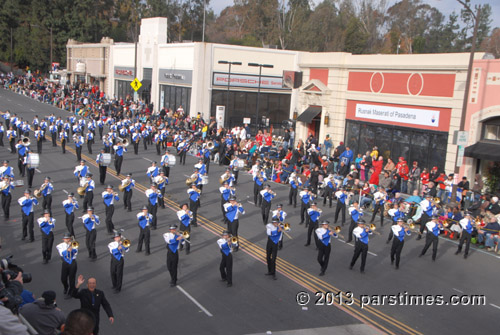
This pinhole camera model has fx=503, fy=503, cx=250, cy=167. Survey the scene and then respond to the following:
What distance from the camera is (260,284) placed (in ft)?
42.9

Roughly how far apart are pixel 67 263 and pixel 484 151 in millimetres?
18427

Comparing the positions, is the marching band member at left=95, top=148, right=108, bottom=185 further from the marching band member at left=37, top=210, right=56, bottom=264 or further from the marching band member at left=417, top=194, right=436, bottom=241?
the marching band member at left=417, top=194, right=436, bottom=241

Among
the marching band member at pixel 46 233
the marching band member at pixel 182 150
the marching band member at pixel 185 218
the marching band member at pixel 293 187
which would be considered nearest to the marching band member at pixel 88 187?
the marching band member at pixel 46 233

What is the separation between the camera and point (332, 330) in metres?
10.7

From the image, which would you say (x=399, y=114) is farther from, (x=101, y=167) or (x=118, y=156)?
(x=101, y=167)

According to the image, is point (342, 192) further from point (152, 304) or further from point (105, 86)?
point (105, 86)

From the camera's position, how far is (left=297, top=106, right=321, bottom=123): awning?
3198cm

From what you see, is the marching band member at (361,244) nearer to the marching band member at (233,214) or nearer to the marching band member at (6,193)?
the marching band member at (233,214)

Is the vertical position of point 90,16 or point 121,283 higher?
point 90,16

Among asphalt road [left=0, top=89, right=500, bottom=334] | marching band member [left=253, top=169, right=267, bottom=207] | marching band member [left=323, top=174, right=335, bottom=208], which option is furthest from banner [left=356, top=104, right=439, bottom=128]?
marching band member [left=253, top=169, right=267, bottom=207]

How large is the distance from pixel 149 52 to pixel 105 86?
46.9 feet

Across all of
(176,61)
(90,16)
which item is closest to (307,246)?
(176,61)

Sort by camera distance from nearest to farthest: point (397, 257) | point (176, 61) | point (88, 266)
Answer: point (88, 266) → point (397, 257) → point (176, 61)

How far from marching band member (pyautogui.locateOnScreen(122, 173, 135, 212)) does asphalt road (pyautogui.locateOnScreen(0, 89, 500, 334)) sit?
30 cm
